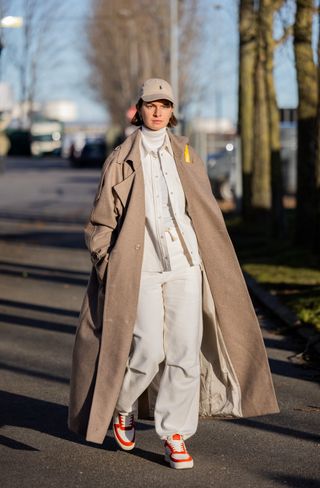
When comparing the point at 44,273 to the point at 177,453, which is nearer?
the point at 177,453

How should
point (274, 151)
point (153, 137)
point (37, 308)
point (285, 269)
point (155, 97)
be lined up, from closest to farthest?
1. point (155, 97)
2. point (153, 137)
3. point (37, 308)
4. point (285, 269)
5. point (274, 151)

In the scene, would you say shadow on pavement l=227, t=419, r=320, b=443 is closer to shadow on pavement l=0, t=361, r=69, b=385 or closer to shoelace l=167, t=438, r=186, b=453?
shoelace l=167, t=438, r=186, b=453

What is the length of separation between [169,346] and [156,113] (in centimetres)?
112

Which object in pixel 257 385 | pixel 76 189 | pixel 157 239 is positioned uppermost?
pixel 157 239

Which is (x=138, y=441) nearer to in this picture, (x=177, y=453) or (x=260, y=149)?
(x=177, y=453)

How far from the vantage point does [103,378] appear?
589cm

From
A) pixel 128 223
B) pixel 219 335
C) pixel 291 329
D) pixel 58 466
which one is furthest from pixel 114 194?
pixel 291 329

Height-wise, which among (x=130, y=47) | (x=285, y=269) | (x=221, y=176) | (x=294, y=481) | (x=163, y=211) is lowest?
(x=221, y=176)

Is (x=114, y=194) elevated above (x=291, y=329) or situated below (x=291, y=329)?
above

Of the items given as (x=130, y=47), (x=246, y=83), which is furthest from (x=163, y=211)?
(x=130, y=47)

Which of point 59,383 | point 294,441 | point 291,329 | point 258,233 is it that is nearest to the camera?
point 294,441

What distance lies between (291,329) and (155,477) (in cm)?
514

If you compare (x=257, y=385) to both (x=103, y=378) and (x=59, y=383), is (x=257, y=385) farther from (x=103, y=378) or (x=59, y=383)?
(x=59, y=383)

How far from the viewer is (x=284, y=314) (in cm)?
1143
